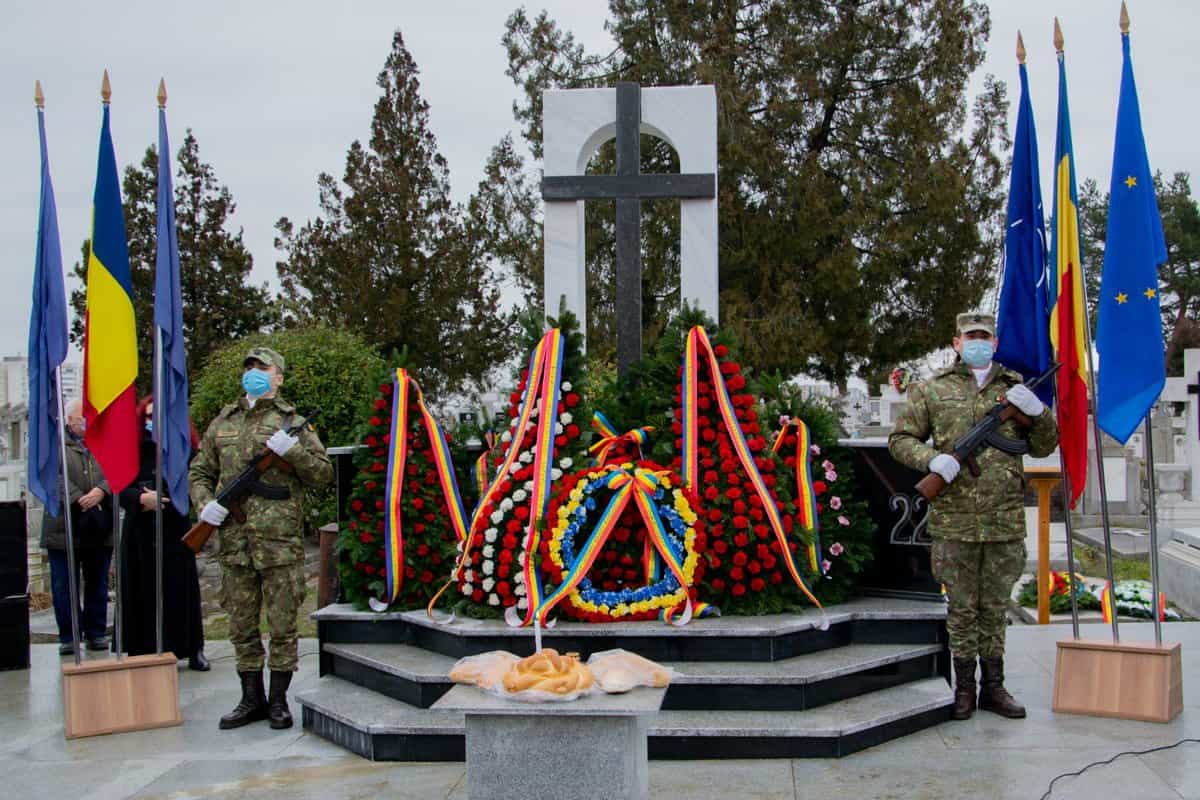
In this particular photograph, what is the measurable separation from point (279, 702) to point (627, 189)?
12.2 ft

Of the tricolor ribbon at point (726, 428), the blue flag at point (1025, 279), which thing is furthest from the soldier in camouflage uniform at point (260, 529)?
the blue flag at point (1025, 279)

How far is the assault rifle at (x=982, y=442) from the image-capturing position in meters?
5.38

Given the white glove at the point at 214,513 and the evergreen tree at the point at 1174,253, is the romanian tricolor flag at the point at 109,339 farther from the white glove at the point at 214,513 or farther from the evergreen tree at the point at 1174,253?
the evergreen tree at the point at 1174,253

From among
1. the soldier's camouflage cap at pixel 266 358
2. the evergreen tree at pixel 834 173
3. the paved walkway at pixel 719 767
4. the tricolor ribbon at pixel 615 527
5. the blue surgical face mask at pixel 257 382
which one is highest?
the evergreen tree at pixel 834 173

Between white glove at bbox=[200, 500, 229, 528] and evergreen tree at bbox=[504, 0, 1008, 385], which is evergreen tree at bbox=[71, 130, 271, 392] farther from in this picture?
white glove at bbox=[200, 500, 229, 528]

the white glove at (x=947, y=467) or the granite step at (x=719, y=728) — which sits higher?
the white glove at (x=947, y=467)

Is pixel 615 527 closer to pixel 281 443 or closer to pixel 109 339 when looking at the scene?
pixel 281 443

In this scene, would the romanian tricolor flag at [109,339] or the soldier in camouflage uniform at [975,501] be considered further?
the romanian tricolor flag at [109,339]

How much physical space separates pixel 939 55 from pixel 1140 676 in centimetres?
1876

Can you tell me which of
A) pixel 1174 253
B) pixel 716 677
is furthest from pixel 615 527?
pixel 1174 253

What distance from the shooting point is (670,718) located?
17.0 feet

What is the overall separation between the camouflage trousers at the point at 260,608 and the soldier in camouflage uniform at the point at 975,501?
3170 millimetres

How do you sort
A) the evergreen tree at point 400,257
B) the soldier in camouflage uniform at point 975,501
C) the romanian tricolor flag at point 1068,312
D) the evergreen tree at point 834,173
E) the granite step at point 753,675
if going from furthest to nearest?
the evergreen tree at point 400,257 → the evergreen tree at point 834,173 → the romanian tricolor flag at point 1068,312 → the soldier in camouflage uniform at point 975,501 → the granite step at point 753,675

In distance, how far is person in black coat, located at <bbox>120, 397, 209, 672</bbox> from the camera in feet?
23.4
